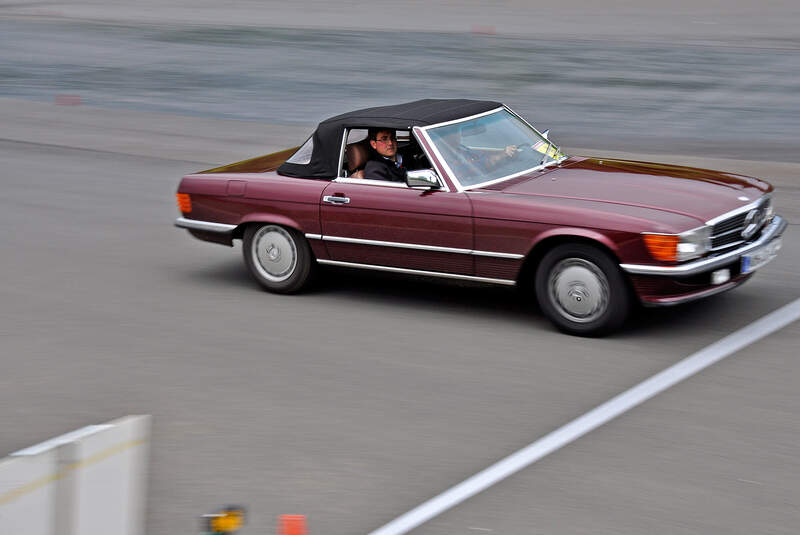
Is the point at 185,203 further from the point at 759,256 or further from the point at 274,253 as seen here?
the point at 759,256

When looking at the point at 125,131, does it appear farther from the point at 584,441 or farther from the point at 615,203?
the point at 584,441

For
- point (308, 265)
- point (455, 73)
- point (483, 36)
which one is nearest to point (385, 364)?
point (308, 265)

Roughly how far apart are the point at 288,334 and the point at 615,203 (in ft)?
7.94

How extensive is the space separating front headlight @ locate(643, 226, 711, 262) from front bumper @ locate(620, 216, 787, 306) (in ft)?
0.21

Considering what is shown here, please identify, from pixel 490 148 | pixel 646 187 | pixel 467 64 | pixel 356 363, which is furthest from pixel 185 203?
pixel 467 64

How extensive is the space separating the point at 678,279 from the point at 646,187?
903 mm

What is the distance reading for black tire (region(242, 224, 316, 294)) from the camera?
29.6ft

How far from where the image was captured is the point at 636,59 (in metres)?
23.4

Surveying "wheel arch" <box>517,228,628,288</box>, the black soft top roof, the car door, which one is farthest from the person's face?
"wheel arch" <box>517,228,628,288</box>

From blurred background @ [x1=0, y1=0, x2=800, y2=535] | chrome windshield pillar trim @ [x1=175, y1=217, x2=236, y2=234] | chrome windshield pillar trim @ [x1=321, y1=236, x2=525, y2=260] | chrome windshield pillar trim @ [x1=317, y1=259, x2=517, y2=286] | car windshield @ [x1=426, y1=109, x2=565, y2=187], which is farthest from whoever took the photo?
chrome windshield pillar trim @ [x1=175, y1=217, x2=236, y2=234]

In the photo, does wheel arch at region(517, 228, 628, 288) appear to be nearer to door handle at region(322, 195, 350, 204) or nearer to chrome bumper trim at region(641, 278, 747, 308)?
chrome bumper trim at region(641, 278, 747, 308)

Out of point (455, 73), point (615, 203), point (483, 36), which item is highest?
point (483, 36)

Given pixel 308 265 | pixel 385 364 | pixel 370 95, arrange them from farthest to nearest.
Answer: pixel 370 95 < pixel 308 265 < pixel 385 364

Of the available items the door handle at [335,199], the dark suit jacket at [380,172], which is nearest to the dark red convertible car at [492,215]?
the door handle at [335,199]
